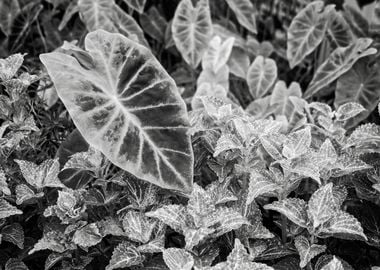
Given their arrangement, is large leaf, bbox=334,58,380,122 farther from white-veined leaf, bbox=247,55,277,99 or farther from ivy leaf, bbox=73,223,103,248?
ivy leaf, bbox=73,223,103,248

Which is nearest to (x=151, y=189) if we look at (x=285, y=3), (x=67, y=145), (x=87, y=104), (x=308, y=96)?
(x=87, y=104)

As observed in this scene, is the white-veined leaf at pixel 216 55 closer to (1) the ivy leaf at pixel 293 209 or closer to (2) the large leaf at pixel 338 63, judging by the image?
(2) the large leaf at pixel 338 63

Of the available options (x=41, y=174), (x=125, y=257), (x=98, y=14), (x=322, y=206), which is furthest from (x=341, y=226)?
(x=98, y=14)

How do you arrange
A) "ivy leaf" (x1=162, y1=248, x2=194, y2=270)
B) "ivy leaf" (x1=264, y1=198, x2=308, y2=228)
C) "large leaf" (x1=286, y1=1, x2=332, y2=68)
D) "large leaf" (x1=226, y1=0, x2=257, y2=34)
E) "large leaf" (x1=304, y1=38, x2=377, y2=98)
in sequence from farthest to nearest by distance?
"large leaf" (x1=226, y1=0, x2=257, y2=34) < "large leaf" (x1=286, y1=1, x2=332, y2=68) < "large leaf" (x1=304, y1=38, x2=377, y2=98) < "ivy leaf" (x1=264, y1=198, x2=308, y2=228) < "ivy leaf" (x1=162, y1=248, x2=194, y2=270)

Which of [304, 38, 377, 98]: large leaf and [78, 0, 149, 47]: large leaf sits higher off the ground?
[78, 0, 149, 47]: large leaf

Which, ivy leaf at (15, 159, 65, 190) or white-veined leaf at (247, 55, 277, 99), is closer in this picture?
ivy leaf at (15, 159, 65, 190)

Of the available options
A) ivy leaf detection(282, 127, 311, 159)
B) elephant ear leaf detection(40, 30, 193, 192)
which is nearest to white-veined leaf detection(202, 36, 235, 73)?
elephant ear leaf detection(40, 30, 193, 192)
